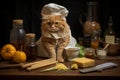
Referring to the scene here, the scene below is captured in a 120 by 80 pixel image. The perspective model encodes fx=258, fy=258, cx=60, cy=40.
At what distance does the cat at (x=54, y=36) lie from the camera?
1512 millimetres

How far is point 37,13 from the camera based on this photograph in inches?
72.1

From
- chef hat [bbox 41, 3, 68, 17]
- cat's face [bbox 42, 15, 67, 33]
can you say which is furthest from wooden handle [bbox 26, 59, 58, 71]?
chef hat [bbox 41, 3, 68, 17]

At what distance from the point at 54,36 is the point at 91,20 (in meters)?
0.37

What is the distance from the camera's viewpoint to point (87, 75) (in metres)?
1.29

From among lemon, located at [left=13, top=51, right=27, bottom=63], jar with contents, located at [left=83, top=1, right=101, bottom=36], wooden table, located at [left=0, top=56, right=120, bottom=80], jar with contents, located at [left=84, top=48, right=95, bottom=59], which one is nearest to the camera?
wooden table, located at [left=0, top=56, right=120, bottom=80]

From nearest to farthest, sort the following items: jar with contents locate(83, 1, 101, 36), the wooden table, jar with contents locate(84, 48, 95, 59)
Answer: the wooden table
jar with contents locate(84, 48, 95, 59)
jar with contents locate(83, 1, 101, 36)

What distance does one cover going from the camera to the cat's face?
151 centimetres

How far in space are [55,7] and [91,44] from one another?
1.17 feet

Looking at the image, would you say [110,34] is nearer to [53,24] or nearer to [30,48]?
[53,24]

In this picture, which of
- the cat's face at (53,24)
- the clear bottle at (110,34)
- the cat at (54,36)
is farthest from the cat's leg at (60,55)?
the clear bottle at (110,34)

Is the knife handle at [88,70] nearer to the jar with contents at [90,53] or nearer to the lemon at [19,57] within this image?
the jar with contents at [90,53]

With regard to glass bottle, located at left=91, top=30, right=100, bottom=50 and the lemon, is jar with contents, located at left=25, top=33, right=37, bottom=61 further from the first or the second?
glass bottle, located at left=91, top=30, right=100, bottom=50

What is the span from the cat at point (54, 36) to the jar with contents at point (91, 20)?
0.77ft
